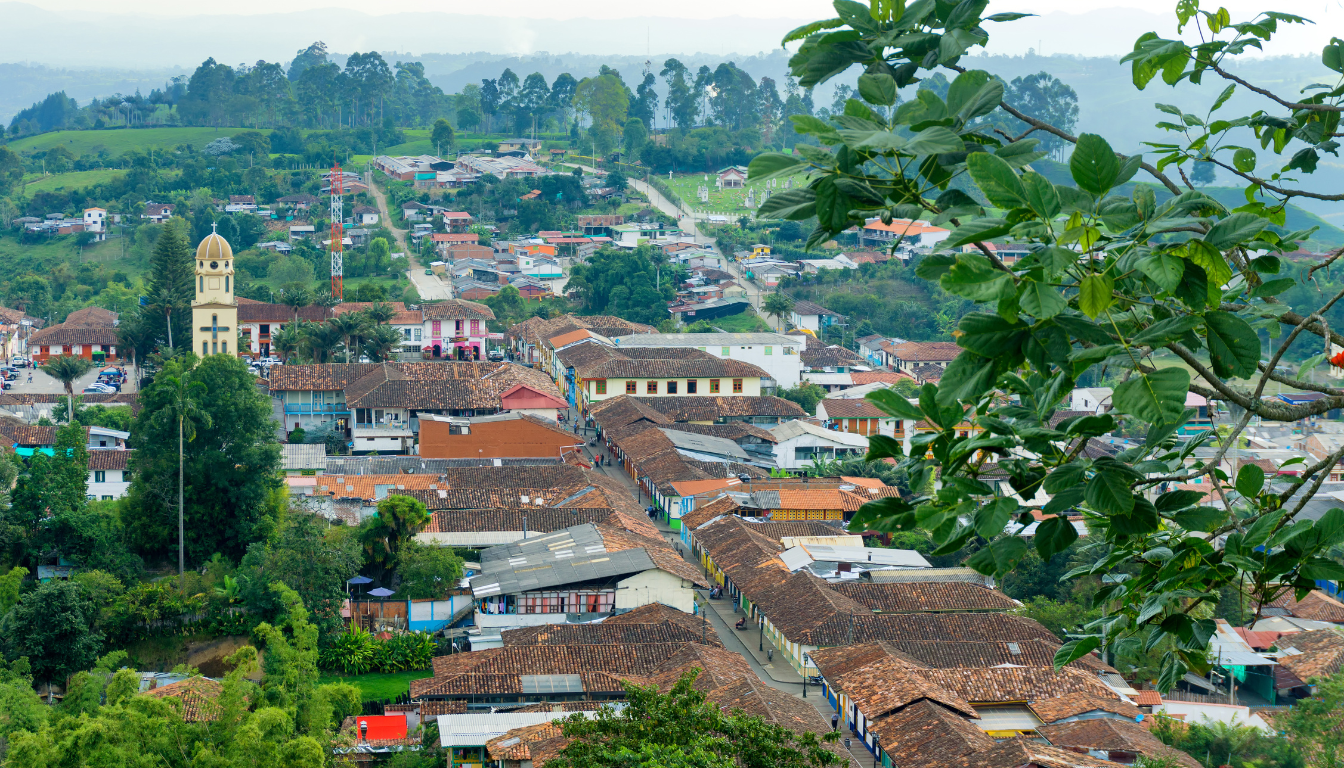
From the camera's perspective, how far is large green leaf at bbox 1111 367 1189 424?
89.0 inches

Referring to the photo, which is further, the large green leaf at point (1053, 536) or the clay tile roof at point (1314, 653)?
the clay tile roof at point (1314, 653)

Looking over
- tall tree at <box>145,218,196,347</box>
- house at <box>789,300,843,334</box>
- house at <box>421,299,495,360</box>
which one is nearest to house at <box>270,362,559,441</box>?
tall tree at <box>145,218,196,347</box>

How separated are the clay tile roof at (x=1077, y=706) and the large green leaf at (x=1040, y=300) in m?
14.4

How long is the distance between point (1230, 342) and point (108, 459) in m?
26.9

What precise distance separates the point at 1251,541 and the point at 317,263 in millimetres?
52740

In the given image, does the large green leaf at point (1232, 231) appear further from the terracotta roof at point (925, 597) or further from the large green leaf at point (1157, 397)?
the terracotta roof at point (925, 597)

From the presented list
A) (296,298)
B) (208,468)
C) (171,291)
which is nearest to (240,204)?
(296,298)

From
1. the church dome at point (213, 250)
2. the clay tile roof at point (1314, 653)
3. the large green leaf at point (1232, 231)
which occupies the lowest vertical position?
the clay tile roof at point (1314, 653)

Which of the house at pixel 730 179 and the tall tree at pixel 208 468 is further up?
the house at pixel 730 179

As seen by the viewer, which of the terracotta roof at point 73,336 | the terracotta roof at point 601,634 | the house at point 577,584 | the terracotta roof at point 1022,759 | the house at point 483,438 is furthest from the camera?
the terracotta roof at point 73,336

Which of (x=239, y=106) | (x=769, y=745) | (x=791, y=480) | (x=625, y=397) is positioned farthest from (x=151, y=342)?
(x=239, y=106)

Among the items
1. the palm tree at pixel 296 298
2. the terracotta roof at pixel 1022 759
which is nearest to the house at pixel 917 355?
the palm tree at pixel 296 298

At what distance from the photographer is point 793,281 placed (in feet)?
167

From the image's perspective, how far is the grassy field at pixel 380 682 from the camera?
58.6 ft
